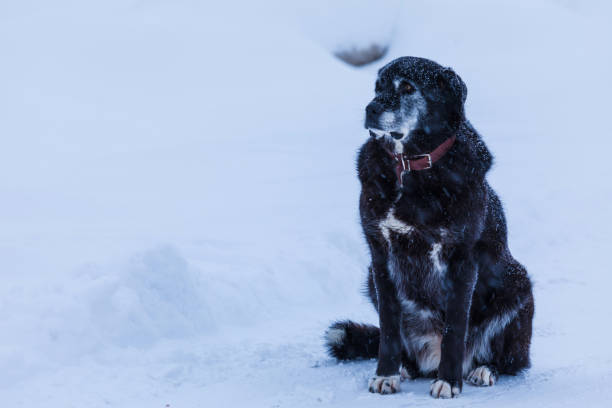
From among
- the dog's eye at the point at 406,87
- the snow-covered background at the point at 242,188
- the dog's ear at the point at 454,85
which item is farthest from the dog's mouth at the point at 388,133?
the snow-covered background at the point at 242,188

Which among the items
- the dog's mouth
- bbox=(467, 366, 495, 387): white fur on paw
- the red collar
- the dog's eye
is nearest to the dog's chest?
the red collar

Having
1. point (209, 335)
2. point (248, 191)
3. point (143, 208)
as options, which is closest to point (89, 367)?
point (209, 335)

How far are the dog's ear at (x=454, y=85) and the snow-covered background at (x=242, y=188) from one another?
57.1 inches

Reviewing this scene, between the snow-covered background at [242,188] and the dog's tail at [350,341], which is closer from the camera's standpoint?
the snow-covered background at [242,188]

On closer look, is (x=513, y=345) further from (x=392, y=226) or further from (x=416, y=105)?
(x=416, y=105)

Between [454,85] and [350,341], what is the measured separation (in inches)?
61.5

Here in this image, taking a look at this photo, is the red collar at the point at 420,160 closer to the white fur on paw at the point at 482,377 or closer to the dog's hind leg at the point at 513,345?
the dog's hind leg at the point at 513,345

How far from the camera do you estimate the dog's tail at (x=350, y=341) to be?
410 centimetres

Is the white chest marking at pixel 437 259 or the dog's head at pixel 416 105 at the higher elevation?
the dog's head at pixel 416 105

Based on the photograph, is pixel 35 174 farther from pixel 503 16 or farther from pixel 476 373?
pixel 503 16

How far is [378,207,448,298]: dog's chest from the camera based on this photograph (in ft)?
11.2

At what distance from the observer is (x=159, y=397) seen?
3.53 metres

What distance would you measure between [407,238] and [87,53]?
1070 cm

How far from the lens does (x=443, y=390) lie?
337cm
